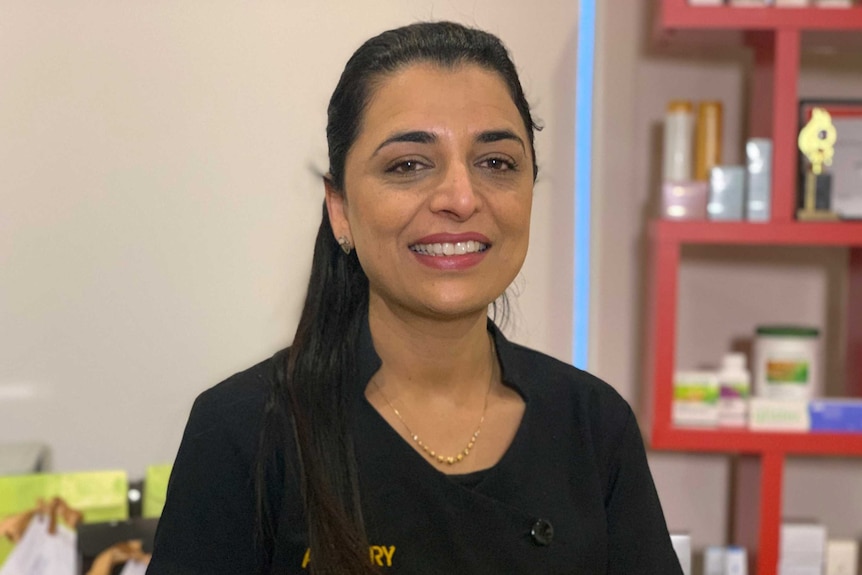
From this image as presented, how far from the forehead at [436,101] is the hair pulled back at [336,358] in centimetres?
1

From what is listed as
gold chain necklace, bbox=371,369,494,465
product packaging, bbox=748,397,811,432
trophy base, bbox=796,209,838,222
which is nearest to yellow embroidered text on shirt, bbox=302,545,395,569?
gold chain necklace, bbox=371,369,494,465

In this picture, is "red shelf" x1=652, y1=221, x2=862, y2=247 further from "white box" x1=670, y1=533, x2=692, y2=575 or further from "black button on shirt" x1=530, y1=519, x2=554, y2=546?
"black button on shirt" x1=530, y1=519, x2=554, y2=546

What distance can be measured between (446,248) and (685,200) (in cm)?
66

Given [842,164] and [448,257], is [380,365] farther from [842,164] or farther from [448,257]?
[842,164]

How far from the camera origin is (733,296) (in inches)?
60.9

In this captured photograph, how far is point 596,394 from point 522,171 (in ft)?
0.93

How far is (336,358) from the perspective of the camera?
3.15ft

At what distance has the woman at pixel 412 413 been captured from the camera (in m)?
0.87

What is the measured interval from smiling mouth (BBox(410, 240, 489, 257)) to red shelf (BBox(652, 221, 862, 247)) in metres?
0.58

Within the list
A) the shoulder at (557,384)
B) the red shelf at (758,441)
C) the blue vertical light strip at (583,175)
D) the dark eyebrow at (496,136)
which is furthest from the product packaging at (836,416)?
the dark eyebrow at (496,136)

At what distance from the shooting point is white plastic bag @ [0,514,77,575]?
1.37 m

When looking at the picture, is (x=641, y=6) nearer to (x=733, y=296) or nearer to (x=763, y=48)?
(x=763, y=48)

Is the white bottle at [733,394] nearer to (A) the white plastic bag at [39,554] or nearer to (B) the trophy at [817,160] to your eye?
(B) the trophy at [817,160]

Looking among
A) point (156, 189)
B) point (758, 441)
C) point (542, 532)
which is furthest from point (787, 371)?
point (156, 189)
